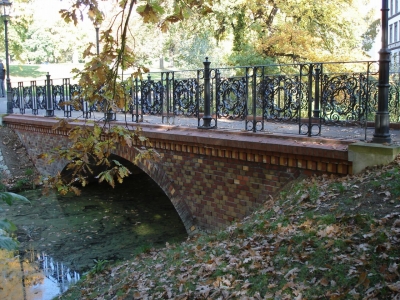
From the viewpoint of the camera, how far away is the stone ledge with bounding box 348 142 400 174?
18.4ft

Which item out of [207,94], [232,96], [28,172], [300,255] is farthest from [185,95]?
[28,172]

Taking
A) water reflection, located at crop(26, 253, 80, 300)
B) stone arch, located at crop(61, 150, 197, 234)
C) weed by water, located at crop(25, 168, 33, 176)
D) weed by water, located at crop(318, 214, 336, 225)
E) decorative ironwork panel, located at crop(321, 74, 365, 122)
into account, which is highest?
decorative ironwork panel, located at crop(321, 74, 365, 122)

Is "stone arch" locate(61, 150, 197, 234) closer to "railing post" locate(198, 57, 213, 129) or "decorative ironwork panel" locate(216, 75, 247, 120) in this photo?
"railing post" locate(198, 57, 213, 129)

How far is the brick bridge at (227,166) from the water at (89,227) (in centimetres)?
126

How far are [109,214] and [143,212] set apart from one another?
0.87 metres

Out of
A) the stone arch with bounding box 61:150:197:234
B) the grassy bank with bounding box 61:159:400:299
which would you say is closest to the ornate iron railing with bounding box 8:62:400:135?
the stone arch with bounding box 61:150:197:234

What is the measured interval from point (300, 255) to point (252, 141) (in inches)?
98.5

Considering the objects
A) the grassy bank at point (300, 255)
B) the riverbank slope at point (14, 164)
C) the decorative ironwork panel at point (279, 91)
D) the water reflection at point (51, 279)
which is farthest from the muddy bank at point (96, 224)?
the decorative ironwork panel at point (279, 91)

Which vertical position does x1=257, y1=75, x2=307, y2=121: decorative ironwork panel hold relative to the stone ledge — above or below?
above

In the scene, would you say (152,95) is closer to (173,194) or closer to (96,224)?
(173,194)

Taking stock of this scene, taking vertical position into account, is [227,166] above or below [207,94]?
below

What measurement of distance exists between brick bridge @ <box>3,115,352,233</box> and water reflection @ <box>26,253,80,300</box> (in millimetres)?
2238

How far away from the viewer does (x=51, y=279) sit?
26.3ft

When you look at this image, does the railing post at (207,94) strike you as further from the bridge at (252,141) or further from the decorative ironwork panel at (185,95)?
the decorative ironwork panel at (185,95)
